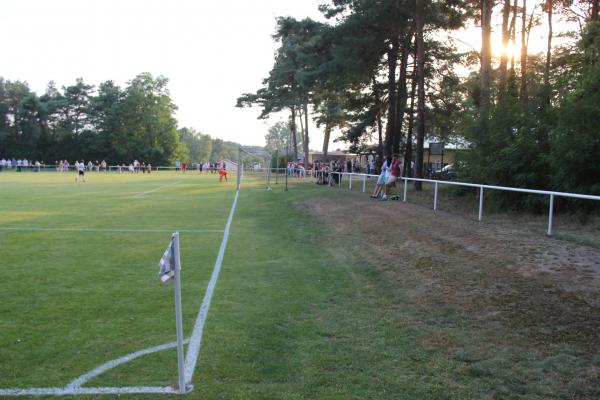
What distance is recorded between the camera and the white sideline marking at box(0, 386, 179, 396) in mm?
4051

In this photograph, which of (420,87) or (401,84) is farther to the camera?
(401,84)

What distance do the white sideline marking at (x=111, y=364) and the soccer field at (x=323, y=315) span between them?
0.21 ft

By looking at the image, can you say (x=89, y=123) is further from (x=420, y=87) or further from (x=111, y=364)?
(x=111, y=364)

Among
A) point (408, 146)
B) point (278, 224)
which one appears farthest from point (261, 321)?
point (408, 146)

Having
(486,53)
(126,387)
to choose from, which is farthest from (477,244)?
(486,53)

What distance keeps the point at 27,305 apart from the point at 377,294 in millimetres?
4783

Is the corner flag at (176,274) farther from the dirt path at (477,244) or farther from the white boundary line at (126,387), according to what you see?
the dirt path at (477,244)

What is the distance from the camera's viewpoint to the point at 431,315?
6203mm

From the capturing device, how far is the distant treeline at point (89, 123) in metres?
81.2

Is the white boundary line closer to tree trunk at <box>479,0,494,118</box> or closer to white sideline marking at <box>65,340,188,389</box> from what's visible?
white sideline marking at <box>65,340,188,389</box>

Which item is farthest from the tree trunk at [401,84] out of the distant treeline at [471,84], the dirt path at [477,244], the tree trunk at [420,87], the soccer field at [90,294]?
the soccer field at [90,294]

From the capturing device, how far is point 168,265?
165 inches

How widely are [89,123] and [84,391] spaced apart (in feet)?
292

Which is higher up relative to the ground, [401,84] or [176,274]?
[401,84]
